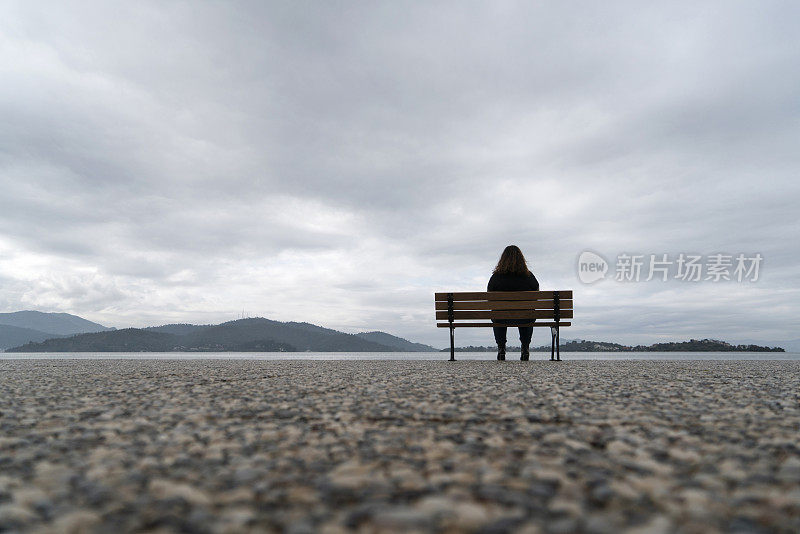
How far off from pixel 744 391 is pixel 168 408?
596 cm

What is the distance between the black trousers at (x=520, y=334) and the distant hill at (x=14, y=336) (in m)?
209

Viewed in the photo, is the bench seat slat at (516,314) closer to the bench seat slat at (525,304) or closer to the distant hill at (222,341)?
the bench seat slat at (525,304)

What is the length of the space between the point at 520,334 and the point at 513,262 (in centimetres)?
190

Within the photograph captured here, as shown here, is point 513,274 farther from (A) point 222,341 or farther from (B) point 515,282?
(A) point 222,341

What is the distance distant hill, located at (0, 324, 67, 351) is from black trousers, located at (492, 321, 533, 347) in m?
209

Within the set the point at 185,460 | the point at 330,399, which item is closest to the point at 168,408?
the point at 330,399

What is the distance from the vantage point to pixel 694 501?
184cm

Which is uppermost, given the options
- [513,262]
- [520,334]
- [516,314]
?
[513,262]

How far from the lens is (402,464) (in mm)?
2320

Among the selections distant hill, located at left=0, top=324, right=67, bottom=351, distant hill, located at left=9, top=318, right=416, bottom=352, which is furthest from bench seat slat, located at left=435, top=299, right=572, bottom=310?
distant hill, located at left=0, top=324, right=67, bottom=351

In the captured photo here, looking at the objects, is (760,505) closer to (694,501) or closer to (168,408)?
(694,501)

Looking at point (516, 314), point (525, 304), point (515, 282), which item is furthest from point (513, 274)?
point (516, 314)

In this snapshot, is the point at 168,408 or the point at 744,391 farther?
the point at 744,391

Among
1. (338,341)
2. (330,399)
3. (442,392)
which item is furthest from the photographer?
(338,341)
